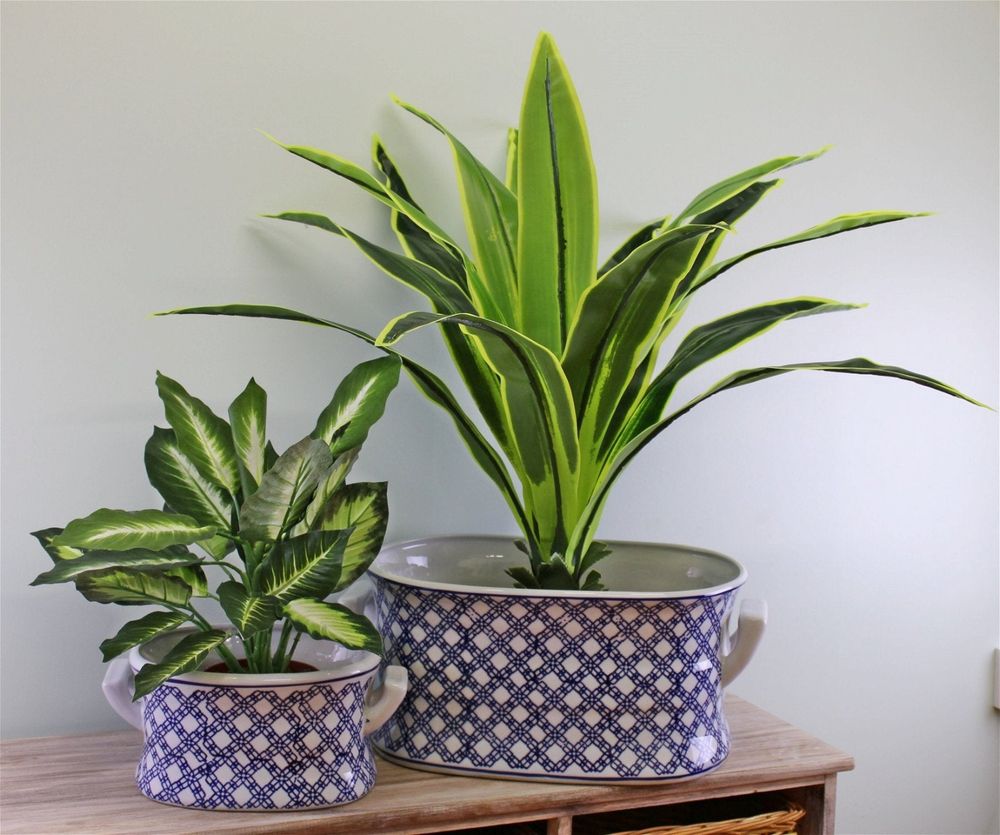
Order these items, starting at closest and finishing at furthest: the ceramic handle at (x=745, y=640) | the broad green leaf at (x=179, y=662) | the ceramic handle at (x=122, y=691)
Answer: the broad green leaf at (x=179, y=662)
the ceramic handle at (x=122, y=691)
the ceramic handle at (x=745, y=640)

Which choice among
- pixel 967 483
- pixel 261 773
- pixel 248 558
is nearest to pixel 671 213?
pixel 967 483

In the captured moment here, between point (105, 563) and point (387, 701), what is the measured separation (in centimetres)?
27

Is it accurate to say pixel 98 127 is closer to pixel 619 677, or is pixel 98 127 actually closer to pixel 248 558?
pixel 248 558

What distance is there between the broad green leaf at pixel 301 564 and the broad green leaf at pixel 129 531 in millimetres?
60

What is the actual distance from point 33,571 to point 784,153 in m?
1.07

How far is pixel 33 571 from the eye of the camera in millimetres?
1003

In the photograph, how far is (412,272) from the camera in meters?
0.97

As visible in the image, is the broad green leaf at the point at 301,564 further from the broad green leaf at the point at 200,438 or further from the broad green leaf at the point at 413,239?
the broad green leaf at the point at 413,239

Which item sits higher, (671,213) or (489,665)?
(671,213)

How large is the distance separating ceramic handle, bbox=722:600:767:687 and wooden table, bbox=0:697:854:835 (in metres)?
0.08

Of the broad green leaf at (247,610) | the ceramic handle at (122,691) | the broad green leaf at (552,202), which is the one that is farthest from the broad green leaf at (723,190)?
the ceramic handle at (122,691)

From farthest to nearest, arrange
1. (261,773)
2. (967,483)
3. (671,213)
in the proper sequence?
(967,483)
(671,213)
(261,773)

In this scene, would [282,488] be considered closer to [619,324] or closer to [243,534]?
[243,534]

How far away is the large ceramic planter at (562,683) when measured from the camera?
2.90 ft
